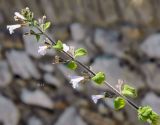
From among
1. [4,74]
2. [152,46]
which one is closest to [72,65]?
[152,46]

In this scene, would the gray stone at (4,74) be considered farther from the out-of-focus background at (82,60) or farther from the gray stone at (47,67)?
the gray stone at (47,67)

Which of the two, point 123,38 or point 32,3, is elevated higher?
point 32,3

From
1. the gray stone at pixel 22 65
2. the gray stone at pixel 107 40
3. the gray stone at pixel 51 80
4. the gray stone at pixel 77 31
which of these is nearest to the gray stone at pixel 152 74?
the gray stone at pixel 107 40

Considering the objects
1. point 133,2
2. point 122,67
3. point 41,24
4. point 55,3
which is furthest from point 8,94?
point 41,24

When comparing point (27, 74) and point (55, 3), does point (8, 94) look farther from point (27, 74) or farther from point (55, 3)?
point (55, 3)

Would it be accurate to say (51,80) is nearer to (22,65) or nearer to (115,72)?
(22,65)

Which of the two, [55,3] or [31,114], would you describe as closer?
[55,3]

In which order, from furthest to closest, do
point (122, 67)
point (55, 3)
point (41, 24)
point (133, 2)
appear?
point (55, 3)
point (122, 67)
point (133, 2)
point (41, 24)
